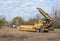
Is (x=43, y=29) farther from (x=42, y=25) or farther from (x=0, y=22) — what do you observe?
(x=0, y=22)

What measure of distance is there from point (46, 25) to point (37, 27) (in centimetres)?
142

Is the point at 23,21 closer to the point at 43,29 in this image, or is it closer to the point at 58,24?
the point at 58,24

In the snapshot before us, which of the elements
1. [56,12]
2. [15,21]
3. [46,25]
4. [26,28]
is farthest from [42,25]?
[56,12]

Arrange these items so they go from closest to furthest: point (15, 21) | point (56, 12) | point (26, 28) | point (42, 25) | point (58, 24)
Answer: point (42, 25) < point (26, 28) < point (58, 24) < point (15, 21) < point (56, 12)

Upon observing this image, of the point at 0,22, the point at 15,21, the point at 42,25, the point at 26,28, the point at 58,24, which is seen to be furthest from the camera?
the point at 15,21

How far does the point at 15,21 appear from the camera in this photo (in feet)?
158

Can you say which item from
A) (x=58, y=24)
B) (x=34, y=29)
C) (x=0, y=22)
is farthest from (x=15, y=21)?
(x=34, y=29)

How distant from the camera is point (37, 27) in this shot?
2800cm

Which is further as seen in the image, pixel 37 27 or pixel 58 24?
pixel 58 24

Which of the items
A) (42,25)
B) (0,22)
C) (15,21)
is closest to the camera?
(42,25)

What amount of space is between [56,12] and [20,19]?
12174 mm

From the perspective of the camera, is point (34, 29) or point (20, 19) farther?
point (20, 19)

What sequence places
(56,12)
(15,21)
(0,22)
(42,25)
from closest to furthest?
(42,25) → (0,22) → (15,21) → (56,12)

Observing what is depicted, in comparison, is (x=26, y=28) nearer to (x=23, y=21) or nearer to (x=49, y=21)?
(x=49, y=21)
